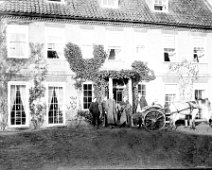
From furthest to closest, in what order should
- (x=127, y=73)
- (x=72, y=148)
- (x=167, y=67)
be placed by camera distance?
(x=167, y=67)
(x=127, y=73)
(x=72, y=148)

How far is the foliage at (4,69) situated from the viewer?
22.4m

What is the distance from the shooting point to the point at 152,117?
19391 millimetres

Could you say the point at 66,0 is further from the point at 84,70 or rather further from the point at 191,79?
the point at 191,79

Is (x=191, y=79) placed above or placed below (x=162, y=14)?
below

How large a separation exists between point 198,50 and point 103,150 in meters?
14.6

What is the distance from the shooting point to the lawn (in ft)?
50.6

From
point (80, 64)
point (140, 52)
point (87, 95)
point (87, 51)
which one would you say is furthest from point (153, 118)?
point (140, 52)

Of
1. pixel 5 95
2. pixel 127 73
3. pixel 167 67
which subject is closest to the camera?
pixel 5 95

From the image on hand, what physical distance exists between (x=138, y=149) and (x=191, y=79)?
12.1 m

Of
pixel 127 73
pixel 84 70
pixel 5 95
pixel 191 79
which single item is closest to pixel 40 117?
pixel 5 95

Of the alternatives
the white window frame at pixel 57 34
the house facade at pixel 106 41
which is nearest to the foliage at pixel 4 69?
the house facade at pixel 106 41

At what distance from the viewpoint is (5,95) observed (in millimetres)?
22531

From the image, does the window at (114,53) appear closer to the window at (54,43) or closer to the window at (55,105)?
the window at (54,43)

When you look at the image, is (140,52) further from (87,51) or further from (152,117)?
(152,117)
